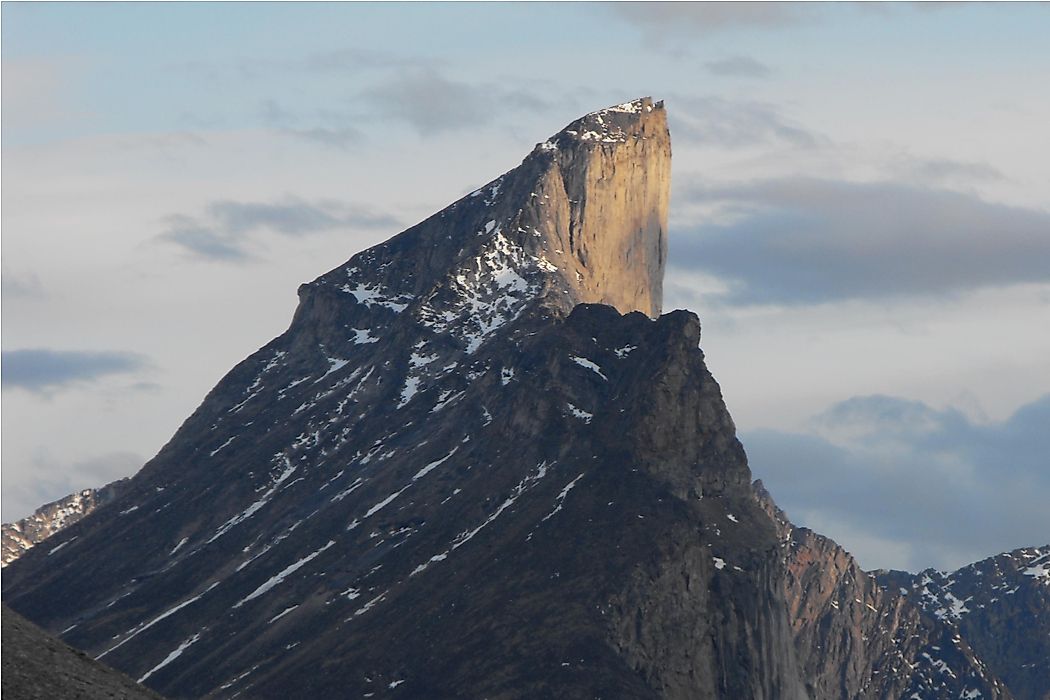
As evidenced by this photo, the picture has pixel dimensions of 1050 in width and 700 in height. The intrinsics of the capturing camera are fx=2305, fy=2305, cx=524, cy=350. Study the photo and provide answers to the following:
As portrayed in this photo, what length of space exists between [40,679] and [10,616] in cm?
1601

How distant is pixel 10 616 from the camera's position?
171125mm

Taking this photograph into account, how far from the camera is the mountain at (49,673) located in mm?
154375

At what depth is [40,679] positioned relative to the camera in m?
156

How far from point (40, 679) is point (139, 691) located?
36.8 ft

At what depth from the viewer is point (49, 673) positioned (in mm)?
158000

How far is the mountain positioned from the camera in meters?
154

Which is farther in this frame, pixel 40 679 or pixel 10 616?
pixel 10 616

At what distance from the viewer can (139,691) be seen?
166 m

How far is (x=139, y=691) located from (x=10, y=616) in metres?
12.6
